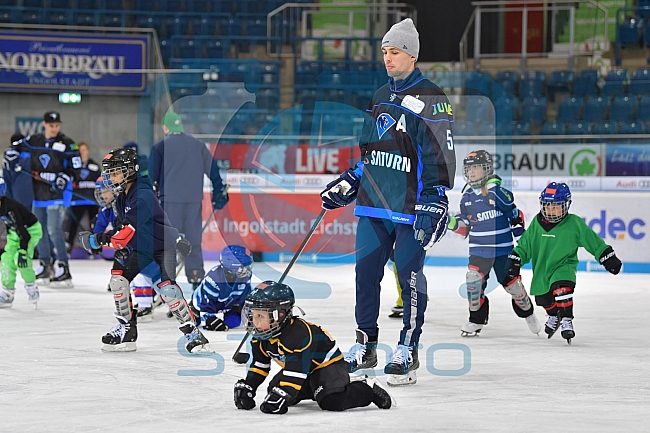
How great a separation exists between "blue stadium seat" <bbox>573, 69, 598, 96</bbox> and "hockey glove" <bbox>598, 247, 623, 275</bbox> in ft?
27.1

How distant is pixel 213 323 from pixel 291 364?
2.65m

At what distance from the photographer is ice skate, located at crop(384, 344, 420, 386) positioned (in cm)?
421

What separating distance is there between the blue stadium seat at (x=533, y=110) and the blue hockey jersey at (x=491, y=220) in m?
7.41

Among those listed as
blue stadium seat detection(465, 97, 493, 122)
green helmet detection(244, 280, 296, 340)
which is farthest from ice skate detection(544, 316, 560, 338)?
blue stadium seat detection(465, 97, 493, 122)

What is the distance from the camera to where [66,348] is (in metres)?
5.33

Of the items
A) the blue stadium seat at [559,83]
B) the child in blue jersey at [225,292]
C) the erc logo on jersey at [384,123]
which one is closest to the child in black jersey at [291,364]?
the erc logo on jersey at [384,123]

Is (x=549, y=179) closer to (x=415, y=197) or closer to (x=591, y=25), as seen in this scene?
(x=591, y=25)

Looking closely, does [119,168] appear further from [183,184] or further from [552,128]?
[552,128]

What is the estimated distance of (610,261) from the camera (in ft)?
18.3

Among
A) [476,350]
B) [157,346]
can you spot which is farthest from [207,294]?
[476,350]

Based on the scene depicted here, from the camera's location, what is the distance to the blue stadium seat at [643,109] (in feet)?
41.1

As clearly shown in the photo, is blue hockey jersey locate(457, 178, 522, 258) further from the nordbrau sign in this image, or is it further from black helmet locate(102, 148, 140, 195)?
the nordbrau sign

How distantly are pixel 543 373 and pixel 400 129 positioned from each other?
148 cm

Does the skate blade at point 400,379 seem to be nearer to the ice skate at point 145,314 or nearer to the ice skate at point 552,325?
the ice skate at point 552,325
